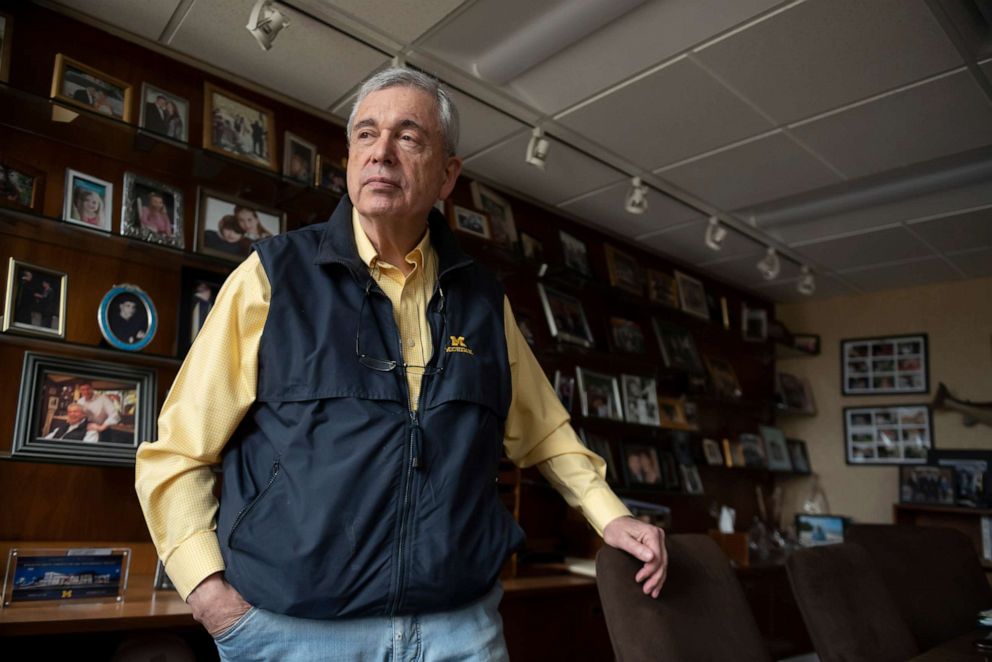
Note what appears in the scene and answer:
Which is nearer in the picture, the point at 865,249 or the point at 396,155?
the point at 396,155

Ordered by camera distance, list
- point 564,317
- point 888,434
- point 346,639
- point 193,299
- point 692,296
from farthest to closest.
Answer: point 888,434 < point 692,296 < point 564,317 < point 193,299 < point 346,639

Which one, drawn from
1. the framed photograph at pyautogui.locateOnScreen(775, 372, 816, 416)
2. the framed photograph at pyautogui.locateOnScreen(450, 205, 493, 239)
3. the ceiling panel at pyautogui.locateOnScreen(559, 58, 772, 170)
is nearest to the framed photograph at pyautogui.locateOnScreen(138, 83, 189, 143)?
the framed photograph at pyautogui.locateOnScreen(450, 205, 493, 239)

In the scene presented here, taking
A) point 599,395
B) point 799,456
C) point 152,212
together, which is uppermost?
point 152,212

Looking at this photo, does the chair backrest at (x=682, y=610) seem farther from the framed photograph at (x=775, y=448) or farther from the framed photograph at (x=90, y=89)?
the framed photograph at (x=775, y=448)

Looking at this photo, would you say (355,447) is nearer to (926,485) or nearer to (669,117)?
(669,117)

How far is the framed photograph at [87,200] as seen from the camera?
239 centimetres

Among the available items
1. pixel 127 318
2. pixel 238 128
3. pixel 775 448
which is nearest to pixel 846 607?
pixel 127 318

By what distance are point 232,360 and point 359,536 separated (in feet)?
1.26

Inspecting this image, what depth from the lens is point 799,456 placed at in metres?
5.47

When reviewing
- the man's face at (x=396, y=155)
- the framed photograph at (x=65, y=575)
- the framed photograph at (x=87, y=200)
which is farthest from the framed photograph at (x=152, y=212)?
the man's face at (x=396, y=155)

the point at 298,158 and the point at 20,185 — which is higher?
the point at 298,158

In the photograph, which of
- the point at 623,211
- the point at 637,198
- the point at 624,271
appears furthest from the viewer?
the point at 624,271

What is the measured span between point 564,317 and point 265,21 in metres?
2.14

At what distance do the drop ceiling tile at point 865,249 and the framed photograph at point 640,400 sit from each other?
53.6 inches
